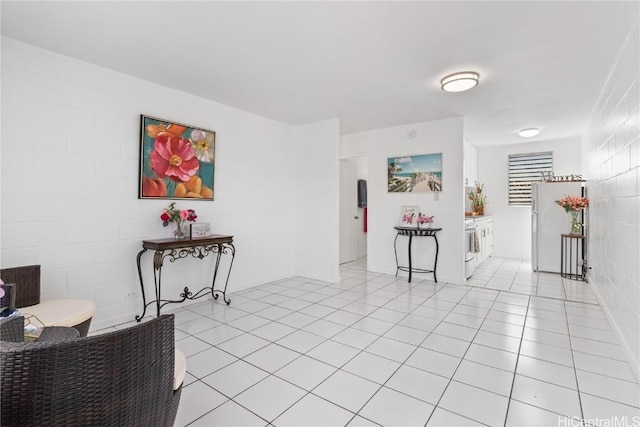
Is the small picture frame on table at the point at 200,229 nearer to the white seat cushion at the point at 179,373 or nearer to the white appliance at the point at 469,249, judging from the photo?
the white seat cushion at the point at 179,373

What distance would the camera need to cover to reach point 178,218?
135 inches

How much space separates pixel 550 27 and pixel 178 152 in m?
3.58

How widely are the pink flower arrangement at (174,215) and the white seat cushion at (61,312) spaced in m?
1.24

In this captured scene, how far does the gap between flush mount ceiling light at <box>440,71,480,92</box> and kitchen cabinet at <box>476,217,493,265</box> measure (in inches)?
126

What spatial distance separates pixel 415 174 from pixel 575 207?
2506 millimetres

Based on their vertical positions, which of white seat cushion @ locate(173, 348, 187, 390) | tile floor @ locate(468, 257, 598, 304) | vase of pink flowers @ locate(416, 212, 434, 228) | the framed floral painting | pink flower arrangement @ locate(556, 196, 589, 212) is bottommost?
tile floor @ locate(468, 257, 598, 304)

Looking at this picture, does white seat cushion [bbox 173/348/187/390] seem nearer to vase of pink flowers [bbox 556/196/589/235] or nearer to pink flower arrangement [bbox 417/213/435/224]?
pink flower arrangement [bbox 417/213/435/224]

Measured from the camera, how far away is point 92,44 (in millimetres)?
2574

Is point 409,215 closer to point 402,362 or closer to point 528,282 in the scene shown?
point 528,282

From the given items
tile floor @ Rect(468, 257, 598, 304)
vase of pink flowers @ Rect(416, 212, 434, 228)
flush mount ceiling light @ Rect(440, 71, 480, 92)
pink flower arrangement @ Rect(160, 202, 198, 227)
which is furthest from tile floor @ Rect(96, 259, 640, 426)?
flush mount ceiling light @ Rect(440, 71, 480, 92)

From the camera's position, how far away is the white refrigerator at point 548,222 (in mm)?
5234

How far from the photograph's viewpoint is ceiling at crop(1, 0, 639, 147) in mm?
2133

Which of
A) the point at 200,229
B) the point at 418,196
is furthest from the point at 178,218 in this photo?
the point at 418,196

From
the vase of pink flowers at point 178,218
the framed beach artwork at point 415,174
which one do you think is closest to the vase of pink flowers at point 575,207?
the framed beach artwork at point 415,174
